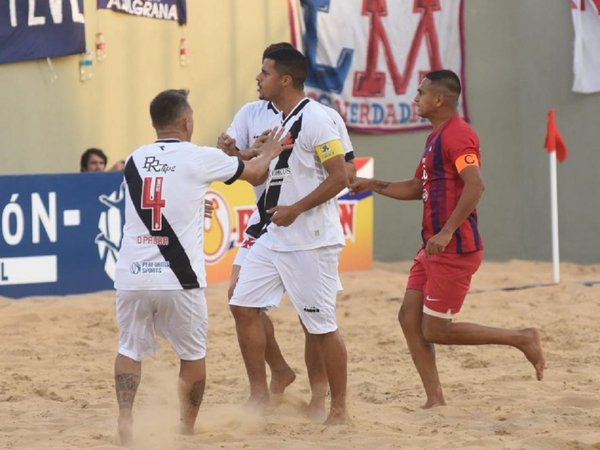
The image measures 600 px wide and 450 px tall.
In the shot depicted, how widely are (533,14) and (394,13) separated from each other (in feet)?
5.65

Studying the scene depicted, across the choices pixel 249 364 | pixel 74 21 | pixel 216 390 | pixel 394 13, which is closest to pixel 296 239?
pixel 249 364

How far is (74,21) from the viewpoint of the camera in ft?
43.7

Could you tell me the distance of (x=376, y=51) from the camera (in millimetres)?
16109

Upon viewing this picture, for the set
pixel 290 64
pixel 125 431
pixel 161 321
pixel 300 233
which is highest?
pixel 290 64

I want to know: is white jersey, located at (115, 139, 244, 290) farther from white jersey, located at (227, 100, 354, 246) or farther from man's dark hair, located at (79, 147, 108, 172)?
man's dark hair, located at (79, 147, 108, 172)

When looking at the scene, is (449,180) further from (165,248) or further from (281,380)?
(165,248)

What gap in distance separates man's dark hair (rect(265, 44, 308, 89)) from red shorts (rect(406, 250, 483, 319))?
1.24 metres

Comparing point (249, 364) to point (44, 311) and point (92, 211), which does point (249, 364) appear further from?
point (92, 211)

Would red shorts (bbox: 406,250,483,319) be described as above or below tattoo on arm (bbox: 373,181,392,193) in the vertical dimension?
below

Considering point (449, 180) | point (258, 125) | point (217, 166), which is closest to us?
point (217, 166)

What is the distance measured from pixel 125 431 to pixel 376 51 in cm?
1033

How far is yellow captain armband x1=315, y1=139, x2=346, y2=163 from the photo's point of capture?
696 cm

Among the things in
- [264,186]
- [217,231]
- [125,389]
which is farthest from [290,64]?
[217,231]

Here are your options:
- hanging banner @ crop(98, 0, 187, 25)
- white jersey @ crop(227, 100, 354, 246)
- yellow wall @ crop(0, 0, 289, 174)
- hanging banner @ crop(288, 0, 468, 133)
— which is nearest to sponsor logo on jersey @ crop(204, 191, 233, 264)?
yellow wall @ crop(0, 0, 289, 174)
